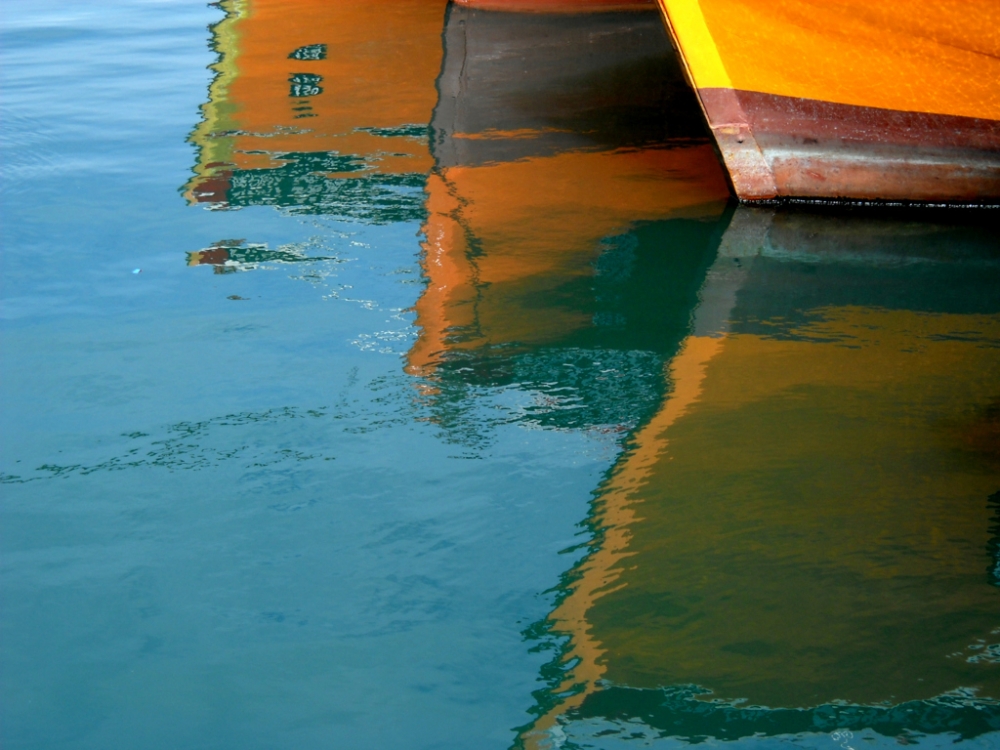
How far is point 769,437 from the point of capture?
239 centimetres

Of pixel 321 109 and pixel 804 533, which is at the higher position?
pixel 321 109

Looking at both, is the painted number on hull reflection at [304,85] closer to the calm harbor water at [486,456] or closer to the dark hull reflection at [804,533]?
the calm harbor water at [486,456]

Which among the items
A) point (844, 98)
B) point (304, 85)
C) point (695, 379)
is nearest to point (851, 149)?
point (844, 98)

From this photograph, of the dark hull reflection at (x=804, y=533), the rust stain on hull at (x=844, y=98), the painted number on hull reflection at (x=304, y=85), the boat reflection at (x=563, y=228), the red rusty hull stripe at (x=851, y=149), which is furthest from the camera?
the painted number on hull reflection at (x=304, y=85)

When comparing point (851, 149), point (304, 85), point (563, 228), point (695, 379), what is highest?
point (304, 85)

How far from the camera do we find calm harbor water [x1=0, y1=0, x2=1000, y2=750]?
1.71 meters

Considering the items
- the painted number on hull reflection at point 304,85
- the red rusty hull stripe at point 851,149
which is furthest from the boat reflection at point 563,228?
the painted number on hull reflection at point 304,85

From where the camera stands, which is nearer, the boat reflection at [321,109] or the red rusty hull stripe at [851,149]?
the red rusty hull stripe at [851,149]

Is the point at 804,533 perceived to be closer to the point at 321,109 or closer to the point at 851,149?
the point at 851,149

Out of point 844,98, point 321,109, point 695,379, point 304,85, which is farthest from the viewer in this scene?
point 304,85

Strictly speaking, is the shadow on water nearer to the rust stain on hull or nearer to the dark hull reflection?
the dark hull reflection

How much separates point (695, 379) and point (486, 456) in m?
0.67

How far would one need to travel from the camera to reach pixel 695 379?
104 inches

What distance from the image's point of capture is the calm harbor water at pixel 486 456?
1715mm
